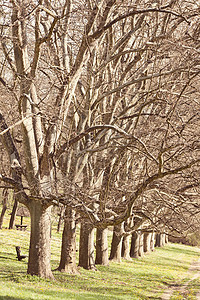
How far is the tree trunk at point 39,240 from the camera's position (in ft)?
41.1

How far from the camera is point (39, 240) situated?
12539 mm

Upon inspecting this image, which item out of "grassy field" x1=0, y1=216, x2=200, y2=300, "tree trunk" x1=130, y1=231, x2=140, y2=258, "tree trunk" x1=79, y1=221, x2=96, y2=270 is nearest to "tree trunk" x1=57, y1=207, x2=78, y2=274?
"grassy field" x1=0, y1=216, x2=200, y2=300

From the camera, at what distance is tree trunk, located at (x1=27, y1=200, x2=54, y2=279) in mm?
12539

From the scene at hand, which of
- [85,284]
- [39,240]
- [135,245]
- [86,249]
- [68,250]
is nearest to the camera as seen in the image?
[39,240]

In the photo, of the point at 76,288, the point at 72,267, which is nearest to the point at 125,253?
the point at 72,267

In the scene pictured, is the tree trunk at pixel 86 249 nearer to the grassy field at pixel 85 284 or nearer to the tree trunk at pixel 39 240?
the grassy field at pixel 85 284

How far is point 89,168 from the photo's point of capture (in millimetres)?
14445

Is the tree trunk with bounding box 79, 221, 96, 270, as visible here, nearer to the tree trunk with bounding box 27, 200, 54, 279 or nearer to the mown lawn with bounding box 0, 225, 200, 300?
the mown lawn with bounding box 0, 225, 200, 300

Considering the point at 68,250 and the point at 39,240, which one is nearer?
the point at 39,240

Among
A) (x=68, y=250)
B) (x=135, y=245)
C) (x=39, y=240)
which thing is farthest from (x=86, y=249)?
(x=135, y=245)

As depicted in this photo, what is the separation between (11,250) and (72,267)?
20.1ft

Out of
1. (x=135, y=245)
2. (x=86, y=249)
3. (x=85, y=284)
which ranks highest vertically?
(x=86, y=249)

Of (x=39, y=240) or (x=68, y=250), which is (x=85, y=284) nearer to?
(x=68, y=250)

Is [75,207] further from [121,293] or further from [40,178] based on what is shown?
[121,293]
